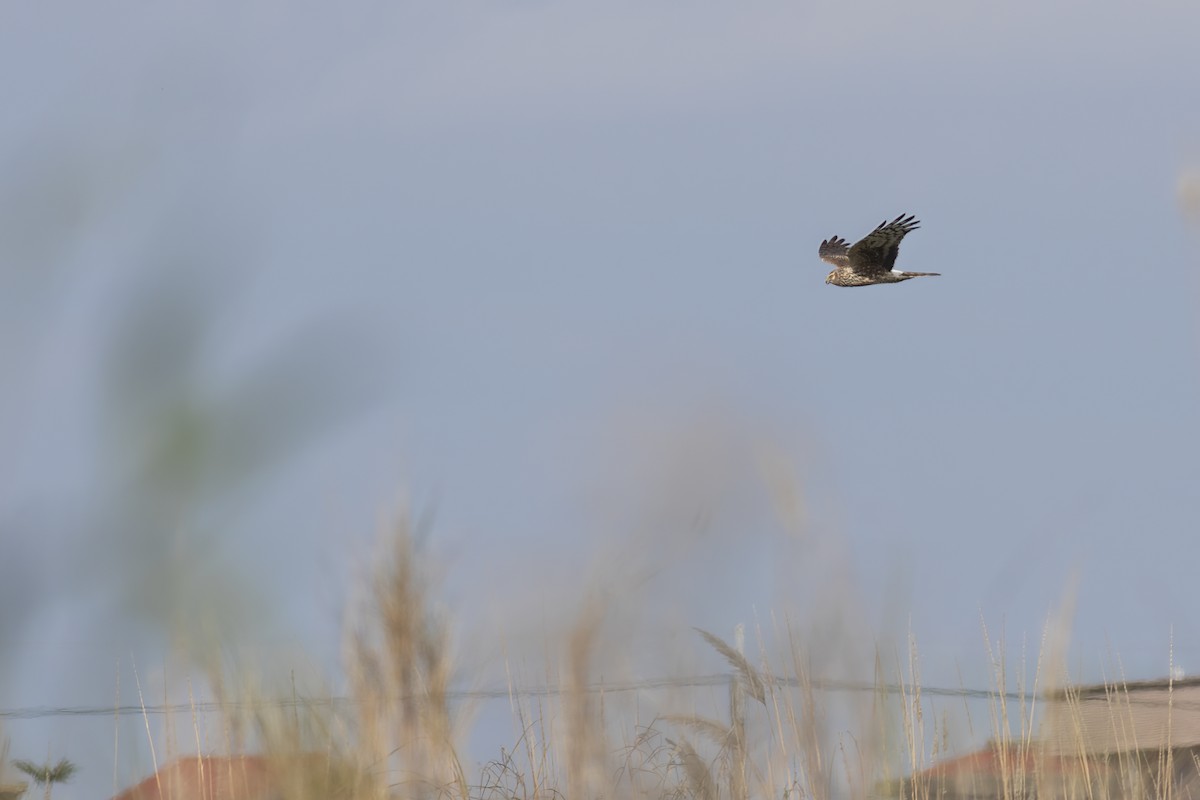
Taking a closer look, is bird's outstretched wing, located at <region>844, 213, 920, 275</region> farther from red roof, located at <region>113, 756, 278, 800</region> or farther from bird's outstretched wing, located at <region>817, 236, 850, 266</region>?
red roof, located at <region>113, 756, 278, 800</region>

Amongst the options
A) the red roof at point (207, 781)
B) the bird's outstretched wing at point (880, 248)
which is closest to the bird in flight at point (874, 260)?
the bird's outstretched wing at point (880, 248)

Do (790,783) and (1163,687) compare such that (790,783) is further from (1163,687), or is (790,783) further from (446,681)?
(1163,687)

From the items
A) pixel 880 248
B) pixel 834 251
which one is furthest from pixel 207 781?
pixel 834 251

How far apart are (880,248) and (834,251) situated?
128 cm

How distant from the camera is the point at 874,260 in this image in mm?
5746

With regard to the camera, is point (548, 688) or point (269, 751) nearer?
point (269, 751)

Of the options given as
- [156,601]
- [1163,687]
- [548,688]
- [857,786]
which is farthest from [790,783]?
[156,601]

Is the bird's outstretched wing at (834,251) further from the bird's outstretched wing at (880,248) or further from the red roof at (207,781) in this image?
the red roof at (207,781)

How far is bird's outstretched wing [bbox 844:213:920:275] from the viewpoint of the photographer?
5.29 metres

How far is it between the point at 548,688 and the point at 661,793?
1.26ft

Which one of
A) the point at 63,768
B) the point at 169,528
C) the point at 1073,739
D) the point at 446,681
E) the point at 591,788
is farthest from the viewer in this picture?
the point at 1073,739

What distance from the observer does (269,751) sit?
1759 millimetres

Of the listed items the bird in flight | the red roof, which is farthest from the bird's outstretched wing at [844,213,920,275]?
the red roof

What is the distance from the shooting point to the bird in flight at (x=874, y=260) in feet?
17.4
